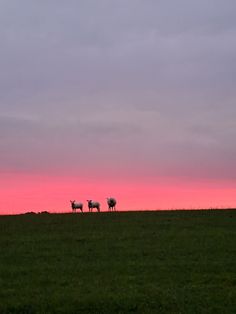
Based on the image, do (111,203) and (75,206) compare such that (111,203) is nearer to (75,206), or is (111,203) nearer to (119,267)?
(75,206)

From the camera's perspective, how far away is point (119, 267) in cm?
2164

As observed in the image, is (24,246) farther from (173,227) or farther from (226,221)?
(226,221)

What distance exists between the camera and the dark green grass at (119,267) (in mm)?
16156

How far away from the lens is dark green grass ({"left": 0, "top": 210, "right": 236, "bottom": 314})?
16156mm

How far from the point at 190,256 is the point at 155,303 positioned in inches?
318

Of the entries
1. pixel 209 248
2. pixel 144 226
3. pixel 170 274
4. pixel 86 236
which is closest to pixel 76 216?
pixel 144 226

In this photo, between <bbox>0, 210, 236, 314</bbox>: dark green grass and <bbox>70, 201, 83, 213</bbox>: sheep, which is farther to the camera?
<bbox>70, 201, 83, 213</bbox>: sheep

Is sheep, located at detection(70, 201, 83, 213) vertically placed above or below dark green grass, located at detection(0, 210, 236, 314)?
above

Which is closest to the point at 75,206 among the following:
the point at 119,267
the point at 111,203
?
the point at 111,203

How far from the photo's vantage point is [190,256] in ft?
78.5

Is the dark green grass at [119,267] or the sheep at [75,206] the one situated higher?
the sheep at [75,206]

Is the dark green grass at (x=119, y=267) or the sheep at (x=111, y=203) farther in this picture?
the sheep at (x=111, y=203)

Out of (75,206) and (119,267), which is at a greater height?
(75,206)

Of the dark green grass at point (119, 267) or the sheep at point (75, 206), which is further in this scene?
the sheep at point (75, 206)
